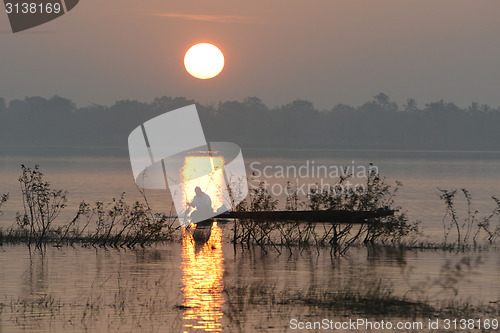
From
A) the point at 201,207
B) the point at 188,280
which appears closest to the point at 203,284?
the point at 188,280

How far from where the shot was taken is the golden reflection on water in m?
13.7

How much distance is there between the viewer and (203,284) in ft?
58.5

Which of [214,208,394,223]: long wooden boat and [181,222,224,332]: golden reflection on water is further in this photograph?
[214,208,394,223]: long wooden boat

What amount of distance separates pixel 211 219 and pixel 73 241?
477cm

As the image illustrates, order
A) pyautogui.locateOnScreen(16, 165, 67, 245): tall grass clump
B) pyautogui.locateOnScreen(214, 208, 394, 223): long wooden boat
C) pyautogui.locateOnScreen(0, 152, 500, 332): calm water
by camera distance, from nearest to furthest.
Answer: pyautogui.locateOnScreen(0, 152, 500, 332): calm water
pyautogui.locateOnScreen(16, 165, 67, 245): tall grass clump
pyautogui.locateOnScreen(214, 208, 394, 223): long wooden boat

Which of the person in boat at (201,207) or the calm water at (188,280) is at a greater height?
the person in boat at (201,207)

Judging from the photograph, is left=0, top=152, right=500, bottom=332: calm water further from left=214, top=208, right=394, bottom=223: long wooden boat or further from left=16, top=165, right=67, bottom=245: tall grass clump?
left=16, top=165, right=67, bottom=245: tall grass clump

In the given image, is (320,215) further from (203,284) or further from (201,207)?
(203,284)

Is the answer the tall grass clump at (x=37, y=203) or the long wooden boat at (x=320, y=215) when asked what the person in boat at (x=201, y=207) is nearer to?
the long wooden boat at (x=320, y=215)

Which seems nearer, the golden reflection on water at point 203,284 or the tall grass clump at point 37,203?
the golden reflection on water at point 203,284

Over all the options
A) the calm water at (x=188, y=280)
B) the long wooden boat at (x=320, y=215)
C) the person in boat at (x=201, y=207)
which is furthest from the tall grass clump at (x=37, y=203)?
the long wooden boat at (x=320, y=215)

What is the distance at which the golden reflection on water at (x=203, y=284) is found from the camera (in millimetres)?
13711

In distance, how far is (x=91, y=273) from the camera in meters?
19.1

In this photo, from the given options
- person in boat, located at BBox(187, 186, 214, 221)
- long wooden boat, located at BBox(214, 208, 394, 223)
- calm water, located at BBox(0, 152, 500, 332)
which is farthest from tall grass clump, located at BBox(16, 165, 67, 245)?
long wooden boat, located at BBox(214, 208, 394, 223)
